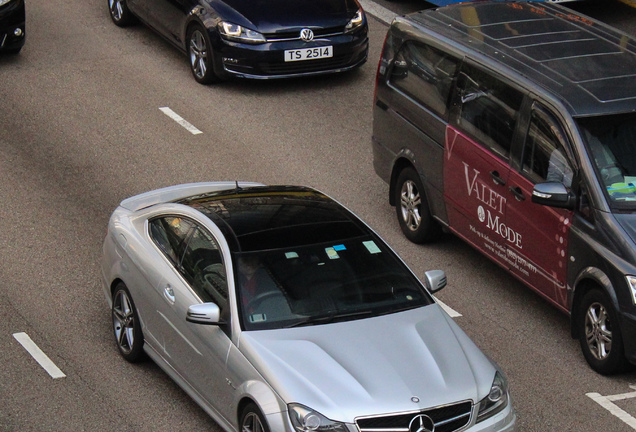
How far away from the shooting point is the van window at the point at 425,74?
9967 mm

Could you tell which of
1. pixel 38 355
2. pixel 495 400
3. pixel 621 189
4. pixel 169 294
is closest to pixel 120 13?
pixel 38 355

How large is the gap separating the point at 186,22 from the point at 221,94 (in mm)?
1126

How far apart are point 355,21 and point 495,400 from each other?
340 inches

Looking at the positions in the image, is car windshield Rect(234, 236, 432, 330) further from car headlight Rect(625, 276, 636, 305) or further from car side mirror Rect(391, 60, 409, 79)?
car side mirror Rect(391, 60, 409, 79)

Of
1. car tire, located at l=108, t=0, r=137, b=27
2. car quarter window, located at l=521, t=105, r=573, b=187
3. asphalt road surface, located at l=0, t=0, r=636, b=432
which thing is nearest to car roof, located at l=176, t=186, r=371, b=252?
asphalt road surface, located at l=0, t=0, r=636, b=432

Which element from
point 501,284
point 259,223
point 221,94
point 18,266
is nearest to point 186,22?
point 221,94

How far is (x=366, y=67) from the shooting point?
50.3ft

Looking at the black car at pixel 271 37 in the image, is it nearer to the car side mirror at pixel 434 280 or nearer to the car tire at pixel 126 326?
the car tire at pixel 126 326

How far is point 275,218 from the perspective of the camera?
25.4 feet

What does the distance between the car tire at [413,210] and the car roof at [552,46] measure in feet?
4.56

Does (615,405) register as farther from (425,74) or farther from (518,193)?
(425,74)

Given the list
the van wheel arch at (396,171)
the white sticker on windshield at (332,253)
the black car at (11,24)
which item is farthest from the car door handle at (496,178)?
the black car at (11,24)

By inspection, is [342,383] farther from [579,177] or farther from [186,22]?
[186,22]

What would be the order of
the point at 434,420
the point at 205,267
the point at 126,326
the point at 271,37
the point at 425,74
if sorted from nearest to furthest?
the point at 434,420, the point at 205,267, the point at 126,326, the point at 425,74, the point at 271,37
